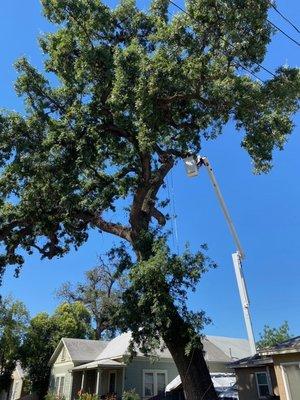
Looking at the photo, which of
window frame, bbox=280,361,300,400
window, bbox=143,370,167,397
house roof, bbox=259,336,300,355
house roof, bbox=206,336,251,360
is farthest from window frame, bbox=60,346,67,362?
window frame, bbox=280,361,300,400

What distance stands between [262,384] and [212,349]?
13012mm

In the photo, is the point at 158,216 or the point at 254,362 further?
the point at 254,362

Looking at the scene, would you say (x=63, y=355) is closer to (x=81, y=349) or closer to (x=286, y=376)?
(x=81, y=349)

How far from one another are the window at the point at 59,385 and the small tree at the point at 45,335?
4.20 meters

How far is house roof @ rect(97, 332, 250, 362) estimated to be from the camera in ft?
95.9

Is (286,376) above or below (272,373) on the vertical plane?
below

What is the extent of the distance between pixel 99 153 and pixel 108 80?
3.00m

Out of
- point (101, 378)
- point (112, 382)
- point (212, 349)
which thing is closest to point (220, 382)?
point (212, 349)

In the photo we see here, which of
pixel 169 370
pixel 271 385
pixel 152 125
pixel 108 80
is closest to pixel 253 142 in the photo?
pixel 152 125

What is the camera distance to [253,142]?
15484mm

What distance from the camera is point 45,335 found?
136ft

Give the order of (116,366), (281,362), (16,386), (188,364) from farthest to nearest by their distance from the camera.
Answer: (16,386), (116,366), (281,362), (188,364)

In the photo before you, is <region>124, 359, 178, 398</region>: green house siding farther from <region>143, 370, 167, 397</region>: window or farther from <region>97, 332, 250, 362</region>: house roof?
<region>97, 332, 250, 362</region>: house roof

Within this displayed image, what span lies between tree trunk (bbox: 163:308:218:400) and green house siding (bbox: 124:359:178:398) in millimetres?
14417
